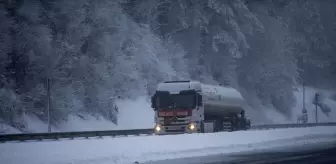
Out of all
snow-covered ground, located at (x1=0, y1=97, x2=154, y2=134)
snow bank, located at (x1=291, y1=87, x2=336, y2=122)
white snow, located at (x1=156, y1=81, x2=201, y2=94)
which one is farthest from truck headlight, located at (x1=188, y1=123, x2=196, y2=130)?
snow bank, located at (x1=291, y1=87, x2=336, y2=122)

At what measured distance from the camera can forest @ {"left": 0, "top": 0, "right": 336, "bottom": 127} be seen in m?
38.9

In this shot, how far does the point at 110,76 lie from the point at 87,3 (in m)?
7.17

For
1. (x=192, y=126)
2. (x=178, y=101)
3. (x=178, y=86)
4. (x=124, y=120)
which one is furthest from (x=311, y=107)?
(x=192, y=126)

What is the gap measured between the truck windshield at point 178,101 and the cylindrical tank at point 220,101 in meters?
1.40

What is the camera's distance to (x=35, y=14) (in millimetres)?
40406

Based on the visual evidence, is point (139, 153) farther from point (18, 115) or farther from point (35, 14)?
point (35, 14)

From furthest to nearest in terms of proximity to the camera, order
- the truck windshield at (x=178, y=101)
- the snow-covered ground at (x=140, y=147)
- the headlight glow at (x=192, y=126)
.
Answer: the truck windshield at (x=178, y=101) < the headlight glow at (x=192, y=126) < the snow-covered ground at (x=140, y=147)

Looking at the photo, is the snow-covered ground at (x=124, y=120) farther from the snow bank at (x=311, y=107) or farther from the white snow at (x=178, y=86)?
the white snow at (x=178, y=86)

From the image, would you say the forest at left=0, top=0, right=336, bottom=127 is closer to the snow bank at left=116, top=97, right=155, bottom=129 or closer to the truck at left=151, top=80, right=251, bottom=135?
the snow bank at left=116, top=97, right=155, bottom=129

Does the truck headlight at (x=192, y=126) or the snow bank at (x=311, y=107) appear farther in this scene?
the snow bank at (x=311, y=107)

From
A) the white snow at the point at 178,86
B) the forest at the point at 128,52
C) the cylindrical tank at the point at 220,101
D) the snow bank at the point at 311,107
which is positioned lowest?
the snow bank at the point at 311,107

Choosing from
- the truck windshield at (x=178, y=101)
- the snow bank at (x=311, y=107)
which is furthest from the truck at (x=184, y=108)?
the snow bank at (x=311, y=107)

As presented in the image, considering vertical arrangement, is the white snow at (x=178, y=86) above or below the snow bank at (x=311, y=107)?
above

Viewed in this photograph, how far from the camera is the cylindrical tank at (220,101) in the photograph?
33.2 meters
